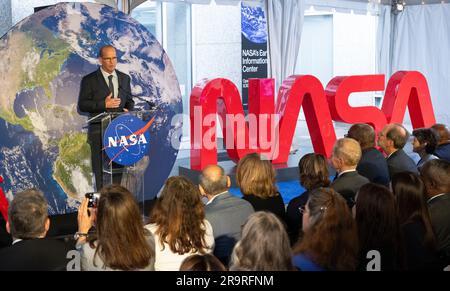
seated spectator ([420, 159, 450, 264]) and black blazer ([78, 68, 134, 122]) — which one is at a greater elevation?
black blazer ([78, 68, 134, 122])

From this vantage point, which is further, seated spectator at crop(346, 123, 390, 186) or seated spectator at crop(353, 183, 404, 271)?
seated spectator at crop(346, 123, 390, 186)

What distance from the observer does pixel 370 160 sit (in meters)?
4.91

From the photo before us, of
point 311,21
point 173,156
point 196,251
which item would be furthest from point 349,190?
point 311,21

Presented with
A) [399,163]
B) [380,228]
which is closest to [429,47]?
[399,163]

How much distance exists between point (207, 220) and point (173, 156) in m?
3.24

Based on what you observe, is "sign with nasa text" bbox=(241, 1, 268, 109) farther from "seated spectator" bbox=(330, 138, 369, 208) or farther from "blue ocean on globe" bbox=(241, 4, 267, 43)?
"seated spectator" bbox=(330, 138, 369, 208)

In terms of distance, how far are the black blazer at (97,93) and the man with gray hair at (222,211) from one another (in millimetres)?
1964

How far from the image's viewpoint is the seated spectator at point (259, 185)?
3.84m

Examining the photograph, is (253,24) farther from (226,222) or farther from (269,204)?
(226,222)

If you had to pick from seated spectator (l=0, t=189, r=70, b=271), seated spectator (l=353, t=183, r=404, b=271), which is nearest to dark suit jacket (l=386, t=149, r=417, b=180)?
seated spectator (l=353, t=183, r=404, b=271)

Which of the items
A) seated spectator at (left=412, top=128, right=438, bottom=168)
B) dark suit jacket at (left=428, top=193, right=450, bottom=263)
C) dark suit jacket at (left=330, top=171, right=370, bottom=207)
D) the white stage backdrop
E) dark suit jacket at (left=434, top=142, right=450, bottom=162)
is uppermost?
the white stage backdrop

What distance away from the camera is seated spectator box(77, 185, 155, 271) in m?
2.65

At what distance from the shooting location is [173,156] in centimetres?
658

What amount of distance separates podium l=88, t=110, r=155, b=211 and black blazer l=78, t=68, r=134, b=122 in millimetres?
143
